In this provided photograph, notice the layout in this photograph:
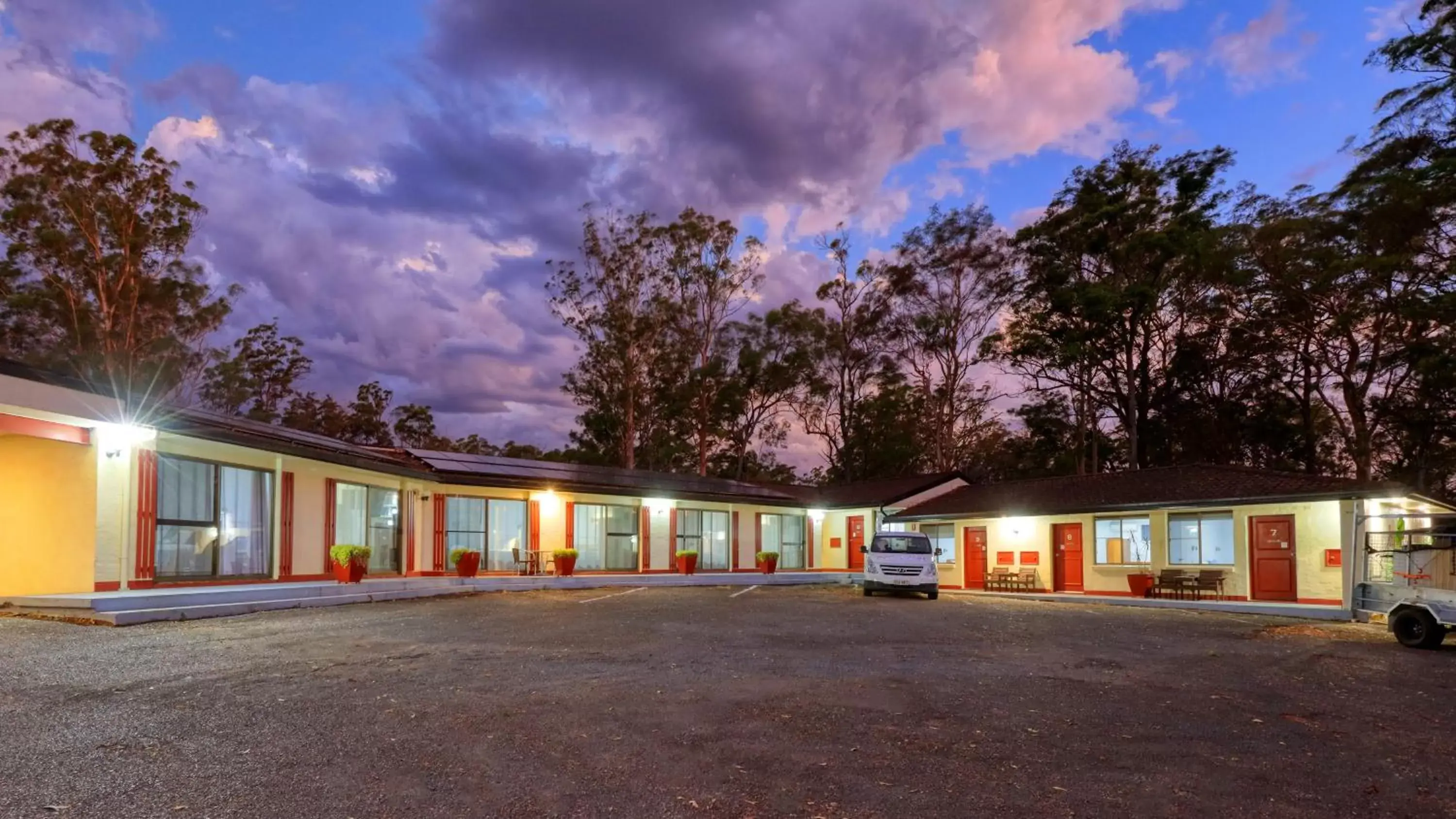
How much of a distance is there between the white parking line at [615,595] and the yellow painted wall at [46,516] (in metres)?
7.76

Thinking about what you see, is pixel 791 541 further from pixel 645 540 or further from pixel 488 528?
pixel 488 528

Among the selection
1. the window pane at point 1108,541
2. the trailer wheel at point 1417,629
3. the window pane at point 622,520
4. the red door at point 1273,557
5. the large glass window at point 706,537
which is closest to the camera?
the trailer wheel at point 1417,629

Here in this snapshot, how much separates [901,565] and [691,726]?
1576 cm

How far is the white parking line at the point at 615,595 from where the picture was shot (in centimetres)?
1676

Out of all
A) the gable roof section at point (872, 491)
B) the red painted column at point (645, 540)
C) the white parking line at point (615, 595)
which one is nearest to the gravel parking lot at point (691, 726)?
the white parking line at point (615, 595)

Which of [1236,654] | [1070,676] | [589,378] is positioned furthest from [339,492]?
[589,378]

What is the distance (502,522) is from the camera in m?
22.9

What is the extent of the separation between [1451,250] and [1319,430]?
12594mm

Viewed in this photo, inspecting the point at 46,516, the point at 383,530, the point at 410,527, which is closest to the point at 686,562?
the point at 410,527

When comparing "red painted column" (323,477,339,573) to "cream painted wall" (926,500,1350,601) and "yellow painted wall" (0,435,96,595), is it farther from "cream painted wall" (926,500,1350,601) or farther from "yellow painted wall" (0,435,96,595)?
"cream painted wall" (926,500,1350,601)

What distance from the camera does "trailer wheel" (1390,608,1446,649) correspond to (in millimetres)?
11766

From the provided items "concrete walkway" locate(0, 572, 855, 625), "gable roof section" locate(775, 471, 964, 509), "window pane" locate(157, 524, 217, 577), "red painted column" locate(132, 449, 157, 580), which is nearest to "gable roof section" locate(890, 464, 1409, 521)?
"gable roof section" locate(775, 471, 964, 509)

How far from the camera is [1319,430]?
1394 inches

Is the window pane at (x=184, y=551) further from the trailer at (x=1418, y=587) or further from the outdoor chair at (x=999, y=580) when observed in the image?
the outdoor chair at (x=999, y=580)
